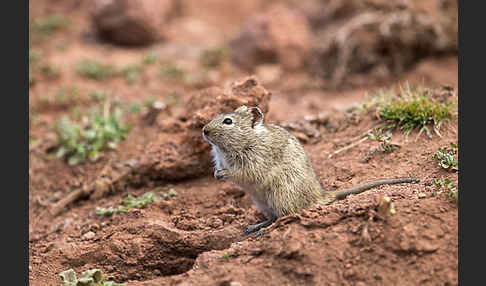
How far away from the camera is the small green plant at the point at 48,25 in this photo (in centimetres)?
1067

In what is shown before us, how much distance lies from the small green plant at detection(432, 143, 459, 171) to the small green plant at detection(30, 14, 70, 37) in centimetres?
932

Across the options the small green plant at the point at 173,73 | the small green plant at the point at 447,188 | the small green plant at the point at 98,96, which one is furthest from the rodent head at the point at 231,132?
the small green plant at the point at 173,73

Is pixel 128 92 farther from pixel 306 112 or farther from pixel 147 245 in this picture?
pixel 147 245

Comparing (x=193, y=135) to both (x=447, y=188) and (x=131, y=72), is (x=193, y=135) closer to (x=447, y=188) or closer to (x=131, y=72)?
(x=447, y=188)

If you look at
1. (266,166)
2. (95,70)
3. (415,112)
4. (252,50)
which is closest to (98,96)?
(95,70)

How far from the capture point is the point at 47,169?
619 cm

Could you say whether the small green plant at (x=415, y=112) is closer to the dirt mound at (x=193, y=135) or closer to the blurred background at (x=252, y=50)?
the dirt mound at (x=193, y=135)

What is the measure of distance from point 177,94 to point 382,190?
16.5 feet

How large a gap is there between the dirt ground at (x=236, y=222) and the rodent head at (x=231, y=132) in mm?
794

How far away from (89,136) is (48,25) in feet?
19.7

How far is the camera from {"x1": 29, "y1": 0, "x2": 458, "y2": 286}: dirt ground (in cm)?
326

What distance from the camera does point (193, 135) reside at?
5422 millimetres

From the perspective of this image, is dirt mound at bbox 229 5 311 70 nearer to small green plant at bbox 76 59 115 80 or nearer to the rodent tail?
small green plant at bbox 76 59 115 80

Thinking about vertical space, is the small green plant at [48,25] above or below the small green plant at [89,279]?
above
